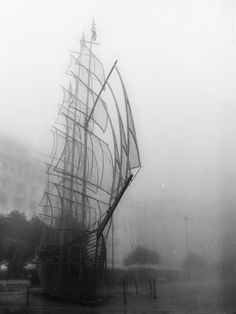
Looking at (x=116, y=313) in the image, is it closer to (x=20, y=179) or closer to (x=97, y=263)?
(x=97, y=263)

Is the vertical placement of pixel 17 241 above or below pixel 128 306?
above

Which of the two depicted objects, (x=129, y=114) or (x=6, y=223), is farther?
(x=6, y=223)

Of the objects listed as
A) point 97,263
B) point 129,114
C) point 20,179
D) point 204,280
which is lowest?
point 204,280

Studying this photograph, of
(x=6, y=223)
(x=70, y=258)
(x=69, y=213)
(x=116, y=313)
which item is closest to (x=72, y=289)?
(x=70, y=258)

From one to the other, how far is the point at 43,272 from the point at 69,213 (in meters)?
5.92

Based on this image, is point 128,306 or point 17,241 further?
point 17,241

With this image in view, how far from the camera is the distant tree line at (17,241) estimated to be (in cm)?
2901

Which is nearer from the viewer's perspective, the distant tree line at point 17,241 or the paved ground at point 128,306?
the paved ground at point 128,306

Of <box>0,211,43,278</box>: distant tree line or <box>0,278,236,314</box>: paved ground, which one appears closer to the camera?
<box>0,278,236,314</box>: paved ground

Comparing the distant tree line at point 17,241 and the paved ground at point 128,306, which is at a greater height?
the distant tree line at point 17,241

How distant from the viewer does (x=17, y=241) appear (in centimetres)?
2973

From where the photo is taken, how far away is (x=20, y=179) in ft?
145

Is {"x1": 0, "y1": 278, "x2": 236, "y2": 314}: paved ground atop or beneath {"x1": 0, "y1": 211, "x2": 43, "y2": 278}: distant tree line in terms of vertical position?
beneath

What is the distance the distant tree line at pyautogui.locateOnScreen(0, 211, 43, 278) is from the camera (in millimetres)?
29008
